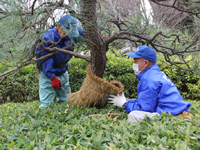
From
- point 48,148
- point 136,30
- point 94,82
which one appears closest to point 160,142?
point 48,148

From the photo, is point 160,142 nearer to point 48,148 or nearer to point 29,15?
point 48,148

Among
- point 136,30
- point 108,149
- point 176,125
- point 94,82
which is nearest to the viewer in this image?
point 108,149

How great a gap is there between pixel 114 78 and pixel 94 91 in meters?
2.30

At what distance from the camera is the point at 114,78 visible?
14.4 feet

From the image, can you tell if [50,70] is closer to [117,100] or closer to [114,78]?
[117,100]

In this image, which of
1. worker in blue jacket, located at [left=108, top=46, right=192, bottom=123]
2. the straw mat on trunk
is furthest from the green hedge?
worker in blue jacket, located at [left=108, top=46, right=192, bottom=123]

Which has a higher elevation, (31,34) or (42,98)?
(31,34)

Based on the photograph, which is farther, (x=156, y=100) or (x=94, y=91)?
(x=94, y=91)

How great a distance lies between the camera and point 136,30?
2633 millimetres

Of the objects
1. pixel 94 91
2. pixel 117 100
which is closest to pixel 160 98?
pixel 117 100

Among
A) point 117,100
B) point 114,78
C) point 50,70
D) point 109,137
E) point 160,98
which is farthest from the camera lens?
point 114,78

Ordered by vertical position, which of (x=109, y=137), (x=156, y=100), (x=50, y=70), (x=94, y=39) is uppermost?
(x=94, y=39)

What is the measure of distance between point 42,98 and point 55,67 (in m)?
0.60

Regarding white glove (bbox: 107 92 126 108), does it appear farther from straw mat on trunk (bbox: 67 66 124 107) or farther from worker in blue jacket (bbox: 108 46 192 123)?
worker in blue jacket (bbox: 108 46 192 123)
